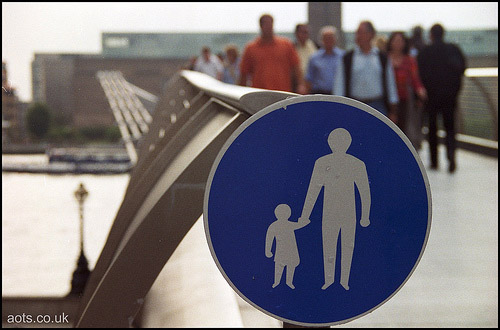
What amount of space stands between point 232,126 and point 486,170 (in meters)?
9.54

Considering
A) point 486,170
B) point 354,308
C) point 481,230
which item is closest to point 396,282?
point 354,308

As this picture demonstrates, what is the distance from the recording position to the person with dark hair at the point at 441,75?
9367 mm

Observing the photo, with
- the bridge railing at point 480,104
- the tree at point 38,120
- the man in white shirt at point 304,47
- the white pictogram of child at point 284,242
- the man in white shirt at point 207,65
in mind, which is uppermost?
the man in white shirt at point 304,47

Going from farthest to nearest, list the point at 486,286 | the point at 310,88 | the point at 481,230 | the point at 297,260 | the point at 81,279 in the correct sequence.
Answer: the point at 81,279
the point at 310,88
the point at 481,230
the point at 486,286
the point at 297,260

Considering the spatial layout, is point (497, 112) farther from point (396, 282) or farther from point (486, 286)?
point (396, 282)

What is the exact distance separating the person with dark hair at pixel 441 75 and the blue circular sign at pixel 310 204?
7.65 meters

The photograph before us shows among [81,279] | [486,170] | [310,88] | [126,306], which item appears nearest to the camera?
[126,306]

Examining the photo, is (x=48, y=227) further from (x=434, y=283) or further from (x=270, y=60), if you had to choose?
(x=434, y=283)

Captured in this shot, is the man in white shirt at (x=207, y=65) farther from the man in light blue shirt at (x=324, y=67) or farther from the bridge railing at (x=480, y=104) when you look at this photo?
the man in light blue shirt at (x=324, y=67)

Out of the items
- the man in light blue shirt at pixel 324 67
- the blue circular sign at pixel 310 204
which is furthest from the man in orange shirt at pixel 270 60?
the blue circular sign at pixel 310 204

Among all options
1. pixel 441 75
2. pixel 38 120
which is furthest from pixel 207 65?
pixel 38 120

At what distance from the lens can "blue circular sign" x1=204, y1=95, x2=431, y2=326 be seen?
1779 mm

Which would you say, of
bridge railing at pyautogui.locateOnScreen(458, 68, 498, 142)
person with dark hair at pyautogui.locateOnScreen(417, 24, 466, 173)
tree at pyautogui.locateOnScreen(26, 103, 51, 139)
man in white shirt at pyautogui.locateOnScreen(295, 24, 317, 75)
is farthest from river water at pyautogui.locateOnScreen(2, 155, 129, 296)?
tree at pyautogui.locateOnScreen(26, 103, 51, 139)

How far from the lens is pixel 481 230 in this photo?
6.96m
